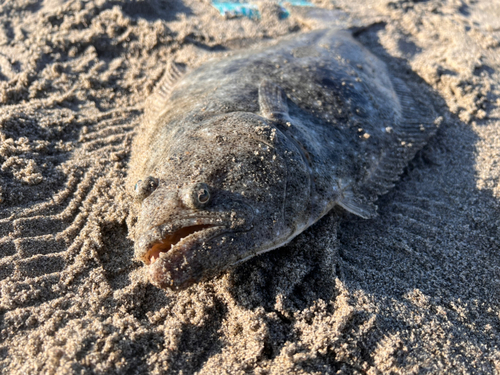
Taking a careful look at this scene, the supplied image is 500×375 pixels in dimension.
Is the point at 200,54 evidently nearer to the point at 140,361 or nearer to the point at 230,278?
the point at 230,278

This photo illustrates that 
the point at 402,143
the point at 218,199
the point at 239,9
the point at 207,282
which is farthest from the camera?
the point at 239,9

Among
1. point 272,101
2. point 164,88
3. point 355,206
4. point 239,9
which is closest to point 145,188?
point 272,101

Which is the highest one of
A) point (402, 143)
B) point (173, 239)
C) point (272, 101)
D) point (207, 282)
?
point (272, 101)

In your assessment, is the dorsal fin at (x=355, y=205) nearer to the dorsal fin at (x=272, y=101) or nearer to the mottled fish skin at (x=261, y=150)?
the mottled fish skin at (x=261, y=150)

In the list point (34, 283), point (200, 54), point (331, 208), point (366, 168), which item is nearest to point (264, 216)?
point (331, 208)

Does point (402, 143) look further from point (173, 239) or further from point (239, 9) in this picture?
point (239, 9)

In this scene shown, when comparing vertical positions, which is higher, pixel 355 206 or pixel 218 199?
pixel 218 199

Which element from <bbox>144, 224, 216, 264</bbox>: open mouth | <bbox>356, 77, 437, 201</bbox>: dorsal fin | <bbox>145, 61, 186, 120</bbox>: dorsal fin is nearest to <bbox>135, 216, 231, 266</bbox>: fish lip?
<bbox>144, 224, 216, 264</bbox>: open mouth
